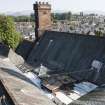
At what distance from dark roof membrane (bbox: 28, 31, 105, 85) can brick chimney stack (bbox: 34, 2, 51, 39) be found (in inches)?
52.4

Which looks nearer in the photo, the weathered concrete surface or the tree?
the weathered concrete surface

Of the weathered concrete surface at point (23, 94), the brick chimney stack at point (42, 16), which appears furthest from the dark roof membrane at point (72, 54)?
the weathered concrete surface at point (23, 94)

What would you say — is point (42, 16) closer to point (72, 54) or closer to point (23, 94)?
point (72, 54)

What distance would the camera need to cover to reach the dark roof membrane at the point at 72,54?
1460 cm

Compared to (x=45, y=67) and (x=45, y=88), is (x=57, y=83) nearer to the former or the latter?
(x=45, y=88)

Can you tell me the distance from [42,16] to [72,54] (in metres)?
6.93

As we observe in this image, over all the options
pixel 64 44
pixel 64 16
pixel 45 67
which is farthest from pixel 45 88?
pixel 64 16

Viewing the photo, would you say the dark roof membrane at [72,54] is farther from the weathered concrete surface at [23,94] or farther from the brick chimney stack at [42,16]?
the weathered concrete surface at [23,94]

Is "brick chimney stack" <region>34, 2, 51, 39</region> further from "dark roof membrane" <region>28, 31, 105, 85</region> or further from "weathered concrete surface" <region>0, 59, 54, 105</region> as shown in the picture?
"weathered concrete surface" <region>0, 59, 54, 105</region>

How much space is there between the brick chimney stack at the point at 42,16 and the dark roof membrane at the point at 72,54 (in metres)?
1.33

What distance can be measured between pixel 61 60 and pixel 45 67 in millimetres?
1324

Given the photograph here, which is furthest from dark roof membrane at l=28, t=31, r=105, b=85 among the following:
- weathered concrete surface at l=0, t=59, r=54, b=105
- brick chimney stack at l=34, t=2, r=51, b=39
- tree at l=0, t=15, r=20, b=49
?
tree at l=0, t=15, r=20, b=49

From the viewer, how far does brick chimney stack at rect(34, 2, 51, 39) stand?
2212 cm

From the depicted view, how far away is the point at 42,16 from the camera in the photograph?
22281mm
